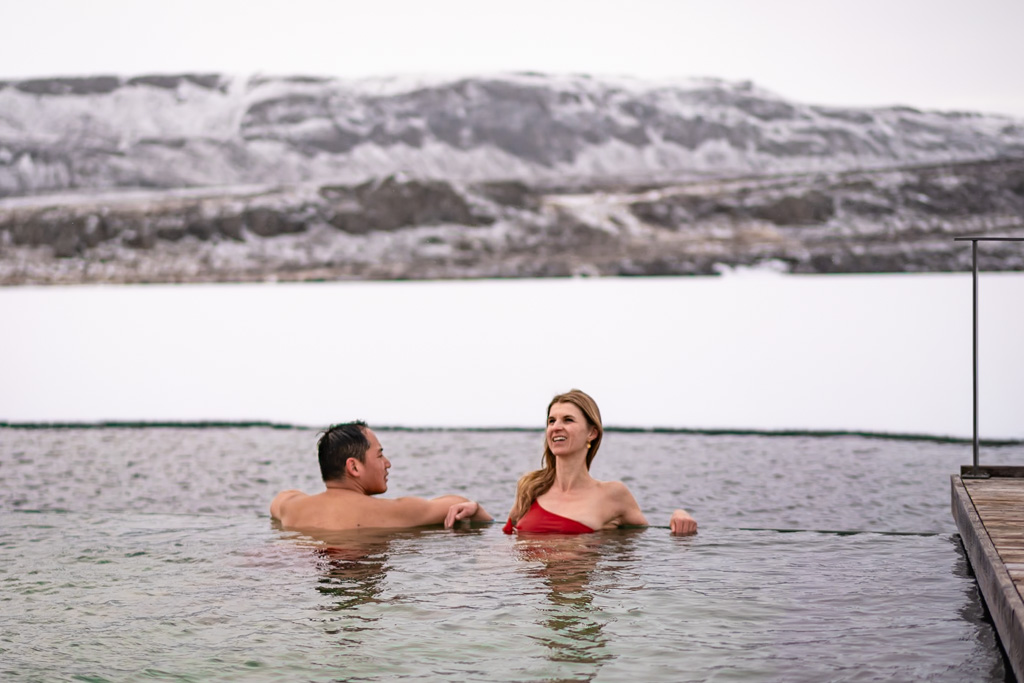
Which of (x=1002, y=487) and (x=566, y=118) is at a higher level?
(x=566, y=118)

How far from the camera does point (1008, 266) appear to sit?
28.7m

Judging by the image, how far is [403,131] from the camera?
139 ft

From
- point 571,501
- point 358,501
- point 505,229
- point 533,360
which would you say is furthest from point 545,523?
point 505,229

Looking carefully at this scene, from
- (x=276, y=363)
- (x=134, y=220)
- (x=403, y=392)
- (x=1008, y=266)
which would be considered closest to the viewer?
(x=403, y=392)

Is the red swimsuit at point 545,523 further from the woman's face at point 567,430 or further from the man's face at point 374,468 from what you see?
the man's face at point 374,468

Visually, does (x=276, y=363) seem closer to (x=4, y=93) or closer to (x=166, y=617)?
(x=166, y=617)

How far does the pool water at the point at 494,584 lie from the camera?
11.4ft

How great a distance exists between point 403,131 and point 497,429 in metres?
34.6

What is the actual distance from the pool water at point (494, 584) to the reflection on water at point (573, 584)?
0.01m

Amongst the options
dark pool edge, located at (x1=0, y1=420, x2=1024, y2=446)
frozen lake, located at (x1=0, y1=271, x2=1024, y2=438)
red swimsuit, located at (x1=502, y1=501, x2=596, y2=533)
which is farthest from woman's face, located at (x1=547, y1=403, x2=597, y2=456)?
frozen lake, located at (x1=0, y1=271, x2=1024, y2=438)

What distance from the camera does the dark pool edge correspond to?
854cm

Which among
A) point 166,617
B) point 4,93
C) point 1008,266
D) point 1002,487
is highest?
point 4,93

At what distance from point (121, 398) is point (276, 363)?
2.55m

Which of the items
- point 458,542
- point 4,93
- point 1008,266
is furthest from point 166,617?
point 4,93
